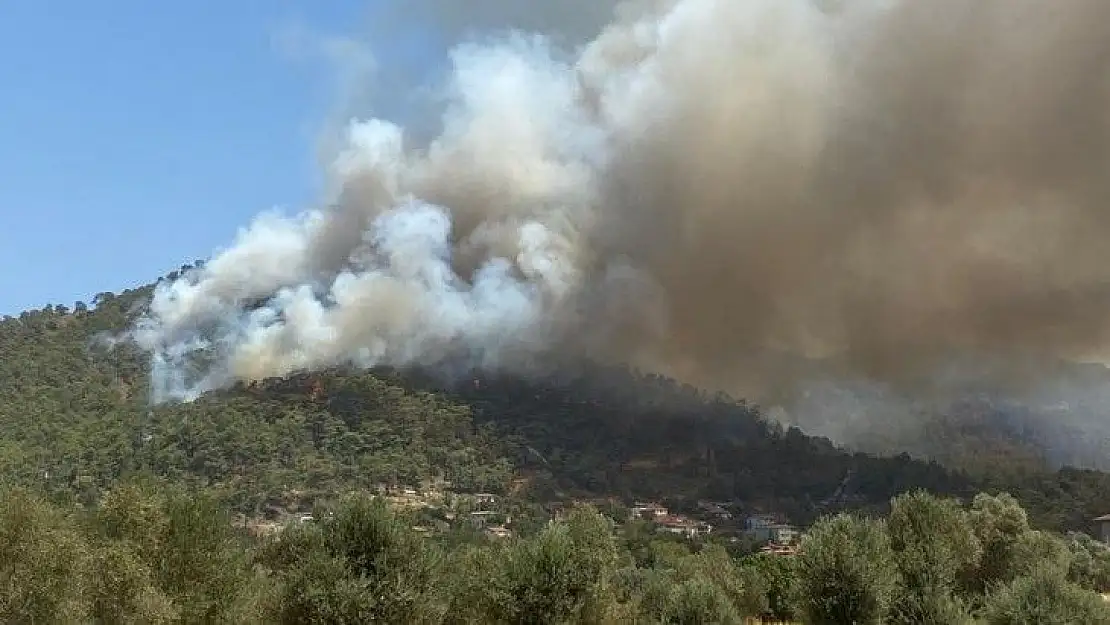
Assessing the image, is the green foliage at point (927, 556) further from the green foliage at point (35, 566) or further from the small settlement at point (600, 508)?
the small settlement at point (600, 508)

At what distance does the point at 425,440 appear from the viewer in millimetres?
131875

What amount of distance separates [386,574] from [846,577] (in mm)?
16460

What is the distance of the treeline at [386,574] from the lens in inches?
1070

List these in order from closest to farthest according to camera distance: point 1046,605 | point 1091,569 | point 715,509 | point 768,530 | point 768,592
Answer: point 1046,605
point 768,592
point 1091,569
point 768,530
point 715,509

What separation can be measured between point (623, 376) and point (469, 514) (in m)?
61.1

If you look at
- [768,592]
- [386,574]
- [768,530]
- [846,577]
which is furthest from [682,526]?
[386,574]

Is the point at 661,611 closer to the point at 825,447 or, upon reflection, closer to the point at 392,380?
the point at 392,380

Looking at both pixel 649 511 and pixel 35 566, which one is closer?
pixel 35 566

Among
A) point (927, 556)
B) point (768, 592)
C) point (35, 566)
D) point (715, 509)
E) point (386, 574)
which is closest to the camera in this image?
point (35, 566)

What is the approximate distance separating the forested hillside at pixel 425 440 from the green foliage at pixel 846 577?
74521 millimetres

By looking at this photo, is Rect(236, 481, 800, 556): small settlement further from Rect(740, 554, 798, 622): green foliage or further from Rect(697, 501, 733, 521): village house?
Rect(740, 554, 798, 622): green foliage

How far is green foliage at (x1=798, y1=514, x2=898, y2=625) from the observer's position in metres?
34.5

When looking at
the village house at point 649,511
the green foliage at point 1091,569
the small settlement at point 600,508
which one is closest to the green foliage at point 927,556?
the green foliage at point 1091,569

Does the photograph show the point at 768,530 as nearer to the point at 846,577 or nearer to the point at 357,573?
the point at 846,577
